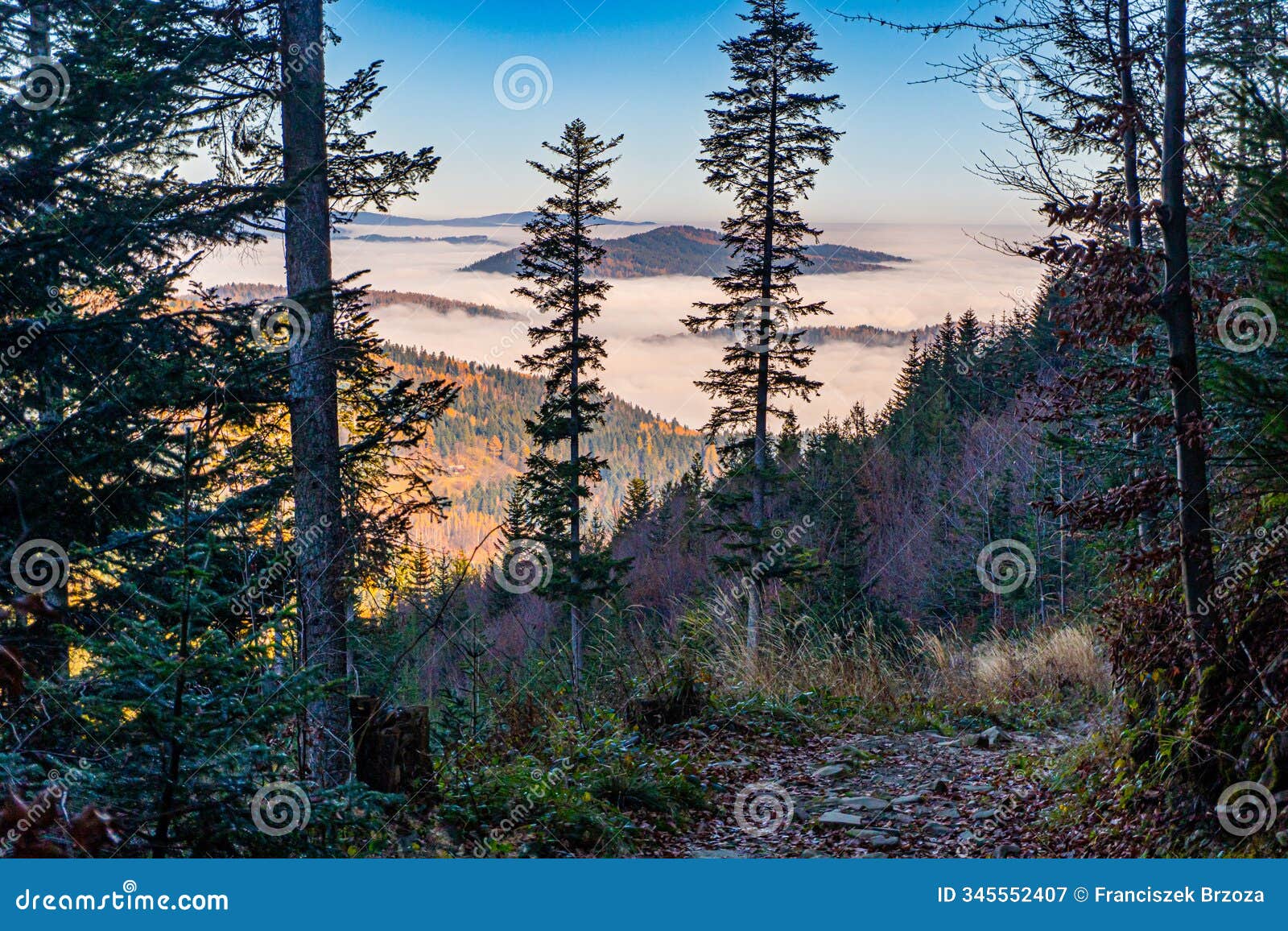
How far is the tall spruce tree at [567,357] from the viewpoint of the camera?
25.6 meters

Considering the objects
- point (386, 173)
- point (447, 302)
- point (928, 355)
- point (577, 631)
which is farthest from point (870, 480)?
point (447, 302)

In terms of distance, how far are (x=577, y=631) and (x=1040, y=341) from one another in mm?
29343

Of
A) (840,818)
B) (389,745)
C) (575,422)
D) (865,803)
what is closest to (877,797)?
(865,803)

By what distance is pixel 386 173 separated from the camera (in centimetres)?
914

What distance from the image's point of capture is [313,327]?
8422 millimetres

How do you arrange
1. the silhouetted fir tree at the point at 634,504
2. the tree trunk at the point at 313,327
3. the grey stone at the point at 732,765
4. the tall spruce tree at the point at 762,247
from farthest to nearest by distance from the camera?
the silhouetted fir tree at the point at 634,504 < the tall spruce tree at the point at 762,247 < the tree trunk at the point at 313,327 < the grey stone at the point at 732,765

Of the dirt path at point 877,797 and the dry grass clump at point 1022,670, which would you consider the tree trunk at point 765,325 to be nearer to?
the dry grass clump at point 1022,670

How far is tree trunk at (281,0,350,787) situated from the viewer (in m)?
8.30

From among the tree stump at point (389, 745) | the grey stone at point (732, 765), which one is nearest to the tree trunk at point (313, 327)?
the tree stump at point (389, 745)

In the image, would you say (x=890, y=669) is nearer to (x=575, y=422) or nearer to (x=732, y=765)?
(x=732, y=765)

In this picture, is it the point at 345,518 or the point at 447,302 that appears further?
the point at 447,302

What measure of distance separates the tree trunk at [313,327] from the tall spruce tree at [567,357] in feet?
54.8

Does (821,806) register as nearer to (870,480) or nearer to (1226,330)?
(1226,330)

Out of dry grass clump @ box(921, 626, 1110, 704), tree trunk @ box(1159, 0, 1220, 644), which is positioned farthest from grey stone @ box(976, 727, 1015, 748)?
tree trunk @ box(1159, 0, 1220, 644)
